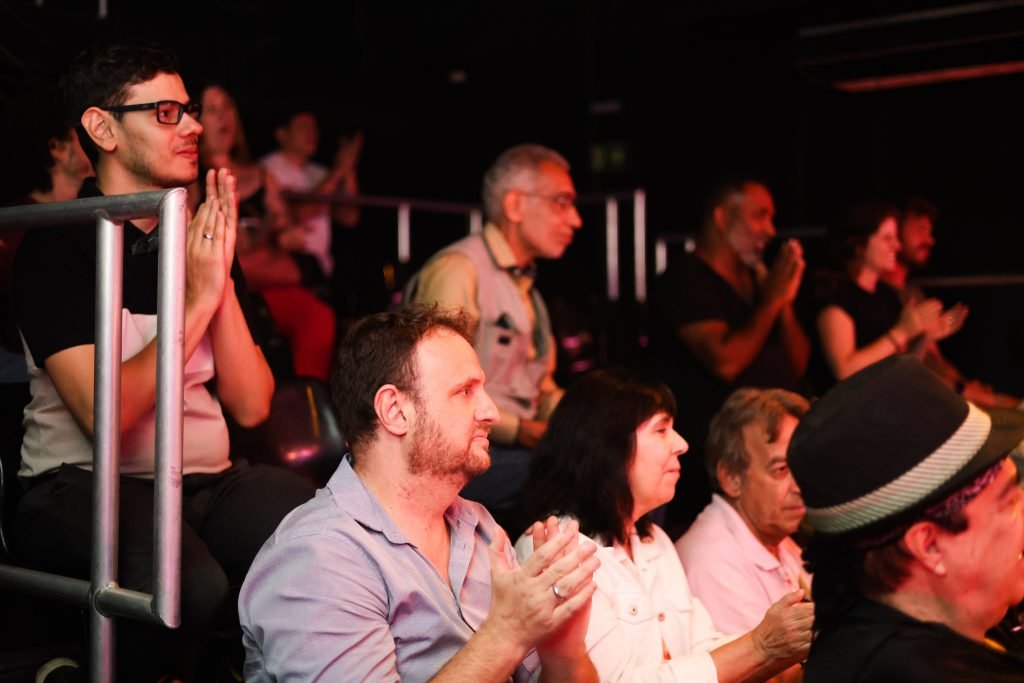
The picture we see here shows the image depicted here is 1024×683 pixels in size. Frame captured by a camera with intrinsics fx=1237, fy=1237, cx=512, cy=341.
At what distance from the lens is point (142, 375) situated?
232 centimetres

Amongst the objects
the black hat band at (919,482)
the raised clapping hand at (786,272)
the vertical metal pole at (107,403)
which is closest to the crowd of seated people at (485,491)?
the black hat band at (919,482)

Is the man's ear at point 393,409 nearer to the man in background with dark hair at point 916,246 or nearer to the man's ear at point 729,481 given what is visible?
the man's ear at point 729,481

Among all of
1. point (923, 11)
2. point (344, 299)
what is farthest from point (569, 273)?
point (923, 11)

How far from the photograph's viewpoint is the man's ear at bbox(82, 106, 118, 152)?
2.61 meters

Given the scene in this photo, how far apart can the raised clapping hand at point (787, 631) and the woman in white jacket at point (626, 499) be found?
116 millimetres

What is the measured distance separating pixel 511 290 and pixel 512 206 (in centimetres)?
29

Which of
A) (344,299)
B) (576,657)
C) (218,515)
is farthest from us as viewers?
(344,299)

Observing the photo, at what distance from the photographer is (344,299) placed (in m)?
5.82

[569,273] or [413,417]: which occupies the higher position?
[413,417]

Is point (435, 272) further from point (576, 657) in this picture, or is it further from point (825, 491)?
point (825, 491)

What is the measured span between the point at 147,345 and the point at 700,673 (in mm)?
1235

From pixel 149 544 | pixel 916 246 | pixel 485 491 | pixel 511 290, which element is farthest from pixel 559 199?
pixel 149 544

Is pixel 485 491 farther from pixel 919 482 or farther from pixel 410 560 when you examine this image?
pixel 919 482

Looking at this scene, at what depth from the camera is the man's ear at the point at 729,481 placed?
120 inches
